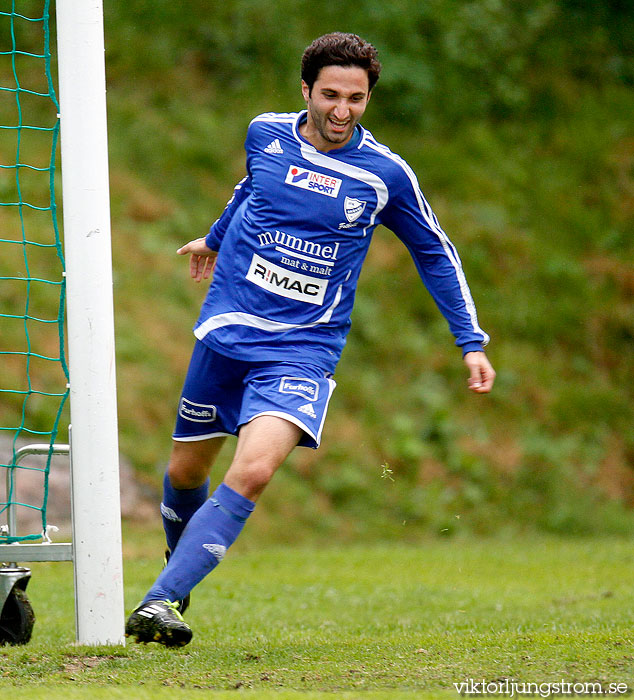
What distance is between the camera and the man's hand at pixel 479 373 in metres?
4.22

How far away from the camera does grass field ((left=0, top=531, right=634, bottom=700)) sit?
3366mm

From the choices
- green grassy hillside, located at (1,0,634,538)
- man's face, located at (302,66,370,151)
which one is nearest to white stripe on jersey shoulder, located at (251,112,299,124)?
man's face, located at (302,66,370,151)

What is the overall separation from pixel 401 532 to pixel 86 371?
732 cm

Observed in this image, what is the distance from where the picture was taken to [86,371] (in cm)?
412

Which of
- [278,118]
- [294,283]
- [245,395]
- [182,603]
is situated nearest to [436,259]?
[294,283]

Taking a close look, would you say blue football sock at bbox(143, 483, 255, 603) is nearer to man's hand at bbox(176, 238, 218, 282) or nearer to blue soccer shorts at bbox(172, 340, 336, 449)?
blue soccer shorts at bbox(172, 340, 336, 449)

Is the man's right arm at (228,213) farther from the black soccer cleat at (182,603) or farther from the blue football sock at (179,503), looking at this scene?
the black soccer cleat at (182,603)

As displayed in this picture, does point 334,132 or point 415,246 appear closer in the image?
point 334,132

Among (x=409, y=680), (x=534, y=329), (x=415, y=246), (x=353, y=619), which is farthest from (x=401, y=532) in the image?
(x=409, y=680)

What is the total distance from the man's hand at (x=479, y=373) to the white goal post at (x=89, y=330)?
4.76 feet

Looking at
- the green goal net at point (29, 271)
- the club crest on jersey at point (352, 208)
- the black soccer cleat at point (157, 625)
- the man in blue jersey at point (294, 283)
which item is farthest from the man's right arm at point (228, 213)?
the green goal net at point (29, 271)

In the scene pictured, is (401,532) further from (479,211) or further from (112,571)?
(112,571)

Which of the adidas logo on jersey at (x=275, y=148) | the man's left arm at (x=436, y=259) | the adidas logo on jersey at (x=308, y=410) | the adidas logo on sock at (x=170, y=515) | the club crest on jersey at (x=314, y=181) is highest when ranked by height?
the adidas logo on jersey at (x=275, y=148)

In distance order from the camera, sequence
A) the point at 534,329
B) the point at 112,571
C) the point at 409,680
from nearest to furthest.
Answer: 1. the point at 409,680
2. the point at 112,571
3. the point at 534,329
